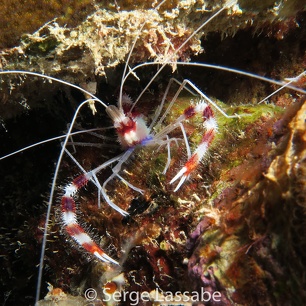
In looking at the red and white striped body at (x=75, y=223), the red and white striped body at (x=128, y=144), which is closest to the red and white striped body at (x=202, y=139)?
the red and white striped body at (x=128, y=144)

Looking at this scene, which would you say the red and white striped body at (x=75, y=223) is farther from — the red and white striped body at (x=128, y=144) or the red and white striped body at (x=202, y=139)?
the red and white striped body at (x=202, y=139)

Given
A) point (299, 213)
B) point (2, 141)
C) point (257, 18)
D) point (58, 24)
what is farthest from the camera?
point (2, 141)

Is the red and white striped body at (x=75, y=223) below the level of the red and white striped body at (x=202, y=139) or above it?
below

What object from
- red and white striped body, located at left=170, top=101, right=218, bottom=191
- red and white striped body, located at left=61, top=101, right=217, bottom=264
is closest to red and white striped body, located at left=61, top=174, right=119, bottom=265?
red and white striped body, located at left=61, top=101, right=217, bottom=264

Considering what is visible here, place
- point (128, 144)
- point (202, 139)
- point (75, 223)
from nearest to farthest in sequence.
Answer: point (202, 139) → point (75, 223) → point (128, 144)

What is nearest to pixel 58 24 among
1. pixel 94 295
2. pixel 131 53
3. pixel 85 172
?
pixel 131 53

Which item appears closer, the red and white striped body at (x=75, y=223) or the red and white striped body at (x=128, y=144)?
the red and white striped body at (x=128, y=144)

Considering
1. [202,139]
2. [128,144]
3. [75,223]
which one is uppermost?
[202,139]

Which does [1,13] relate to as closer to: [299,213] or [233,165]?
[233,165]

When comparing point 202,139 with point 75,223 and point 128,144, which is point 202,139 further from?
point 75,223

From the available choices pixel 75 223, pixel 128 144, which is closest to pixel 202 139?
pixel 128 144

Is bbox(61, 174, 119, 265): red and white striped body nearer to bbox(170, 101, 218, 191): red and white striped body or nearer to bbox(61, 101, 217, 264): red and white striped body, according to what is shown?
bbox(61, 101, 217, 264): red and white striped body
